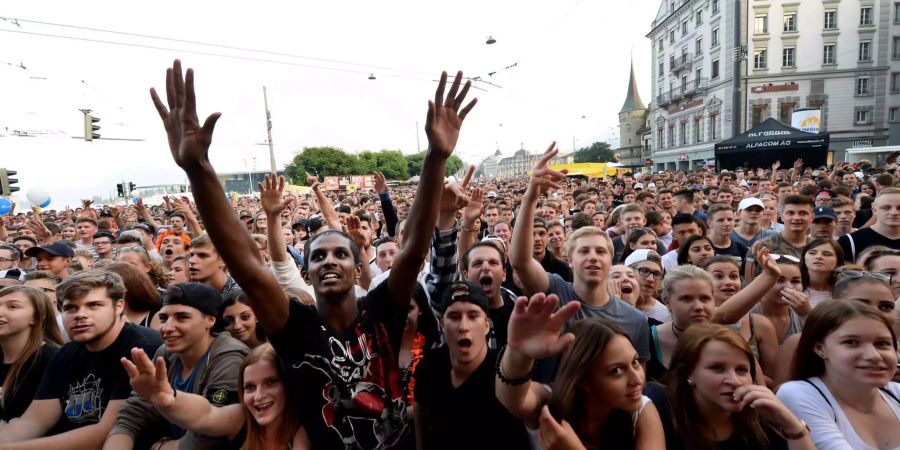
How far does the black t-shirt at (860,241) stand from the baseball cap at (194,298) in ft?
18.8

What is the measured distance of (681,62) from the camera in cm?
4738

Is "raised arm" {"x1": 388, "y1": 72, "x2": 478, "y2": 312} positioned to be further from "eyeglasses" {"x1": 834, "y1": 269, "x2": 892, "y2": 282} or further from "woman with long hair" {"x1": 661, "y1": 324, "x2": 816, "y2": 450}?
"eyeglasses" {"x1": 834, "y1": 269, "x2": 892, "y2": 282}

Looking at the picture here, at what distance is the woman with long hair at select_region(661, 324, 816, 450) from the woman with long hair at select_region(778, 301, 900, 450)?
232 mm

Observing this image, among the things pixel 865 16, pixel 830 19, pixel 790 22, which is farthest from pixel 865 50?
pixel 790 22

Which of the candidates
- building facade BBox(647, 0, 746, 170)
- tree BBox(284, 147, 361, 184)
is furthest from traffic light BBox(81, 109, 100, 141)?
tree BBox(284, 147, 361, 184)

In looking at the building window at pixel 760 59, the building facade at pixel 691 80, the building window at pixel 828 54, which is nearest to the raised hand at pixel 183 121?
the building facade at pixel 691 80

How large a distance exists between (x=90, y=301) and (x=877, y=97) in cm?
5282

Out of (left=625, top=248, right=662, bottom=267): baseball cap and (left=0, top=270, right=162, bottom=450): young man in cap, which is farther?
(left=625, top=248, right=662, bottom=267): baseball cap

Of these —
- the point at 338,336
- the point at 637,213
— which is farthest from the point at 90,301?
the point at 637,213

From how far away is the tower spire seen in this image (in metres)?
88.0

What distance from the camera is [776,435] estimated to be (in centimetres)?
221

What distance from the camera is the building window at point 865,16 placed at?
130ft

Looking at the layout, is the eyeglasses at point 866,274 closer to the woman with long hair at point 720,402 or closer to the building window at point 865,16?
the woman with long hair at point 720,402

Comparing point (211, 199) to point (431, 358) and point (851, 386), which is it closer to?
point (431, 358)
